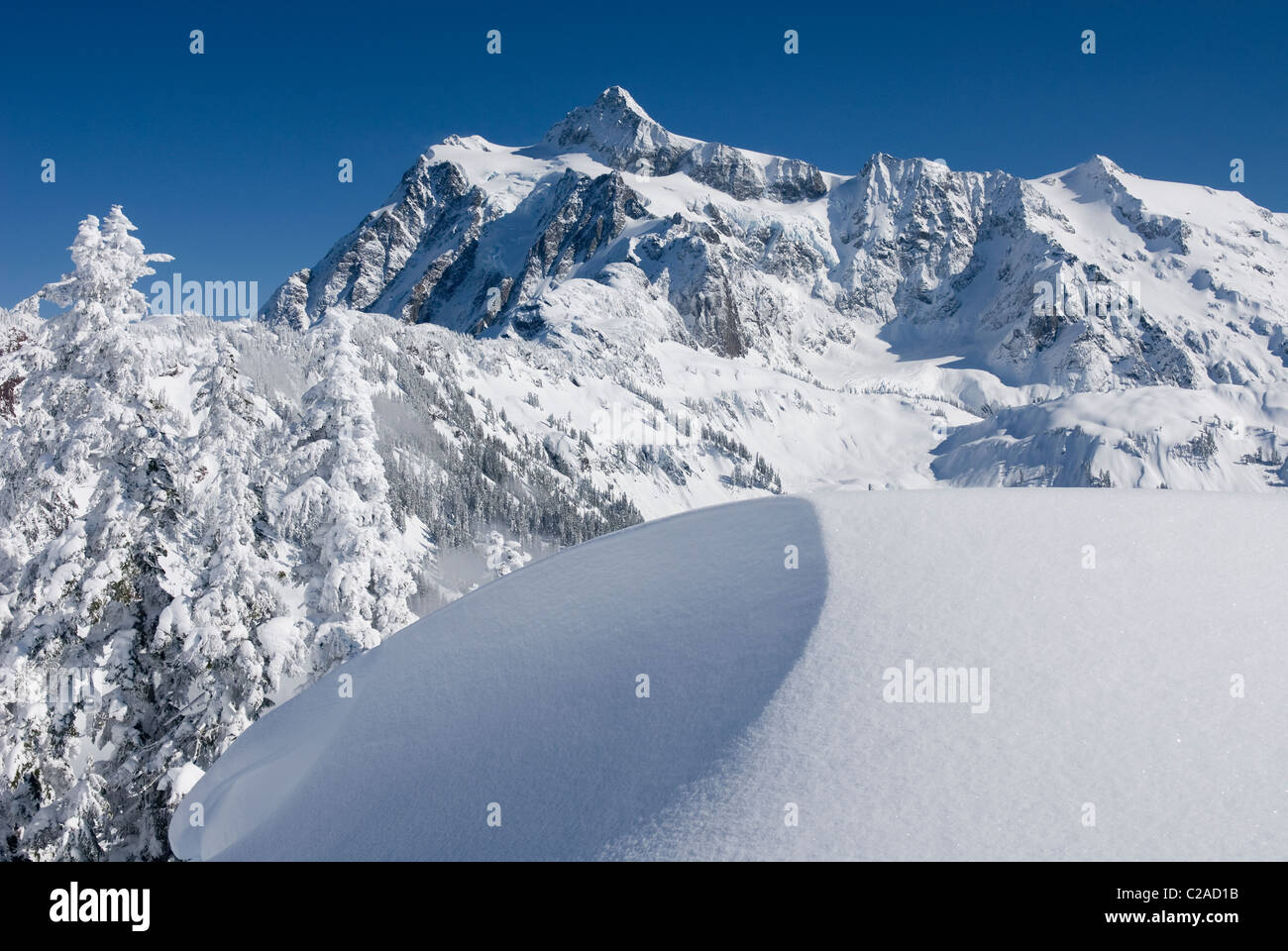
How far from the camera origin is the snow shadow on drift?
162 inches

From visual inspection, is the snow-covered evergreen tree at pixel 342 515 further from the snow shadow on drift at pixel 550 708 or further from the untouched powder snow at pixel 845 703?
the untouched powder snow at pixel 845 703

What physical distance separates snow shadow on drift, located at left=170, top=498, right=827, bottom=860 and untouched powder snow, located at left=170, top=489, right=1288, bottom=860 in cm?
2

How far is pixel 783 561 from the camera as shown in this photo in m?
5.15

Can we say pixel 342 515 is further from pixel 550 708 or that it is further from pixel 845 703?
pixel 845 703

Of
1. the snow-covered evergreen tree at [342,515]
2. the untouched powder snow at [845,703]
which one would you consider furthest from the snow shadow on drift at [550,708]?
the snow-covered evergreen tree at [342,515]

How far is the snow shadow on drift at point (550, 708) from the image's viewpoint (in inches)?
162

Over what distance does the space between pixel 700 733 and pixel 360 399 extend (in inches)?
565

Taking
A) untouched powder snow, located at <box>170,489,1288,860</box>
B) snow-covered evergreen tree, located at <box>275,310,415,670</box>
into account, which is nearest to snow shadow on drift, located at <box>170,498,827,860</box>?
untouched powder snow, located at <box>170,489,1288,860</box>

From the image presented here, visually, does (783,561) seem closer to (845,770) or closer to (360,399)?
(845,770)

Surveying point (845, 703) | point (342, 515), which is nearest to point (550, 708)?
point (845, 703)

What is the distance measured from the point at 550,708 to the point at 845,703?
5.87ft

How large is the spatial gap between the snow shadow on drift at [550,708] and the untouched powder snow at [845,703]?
0.06ft
